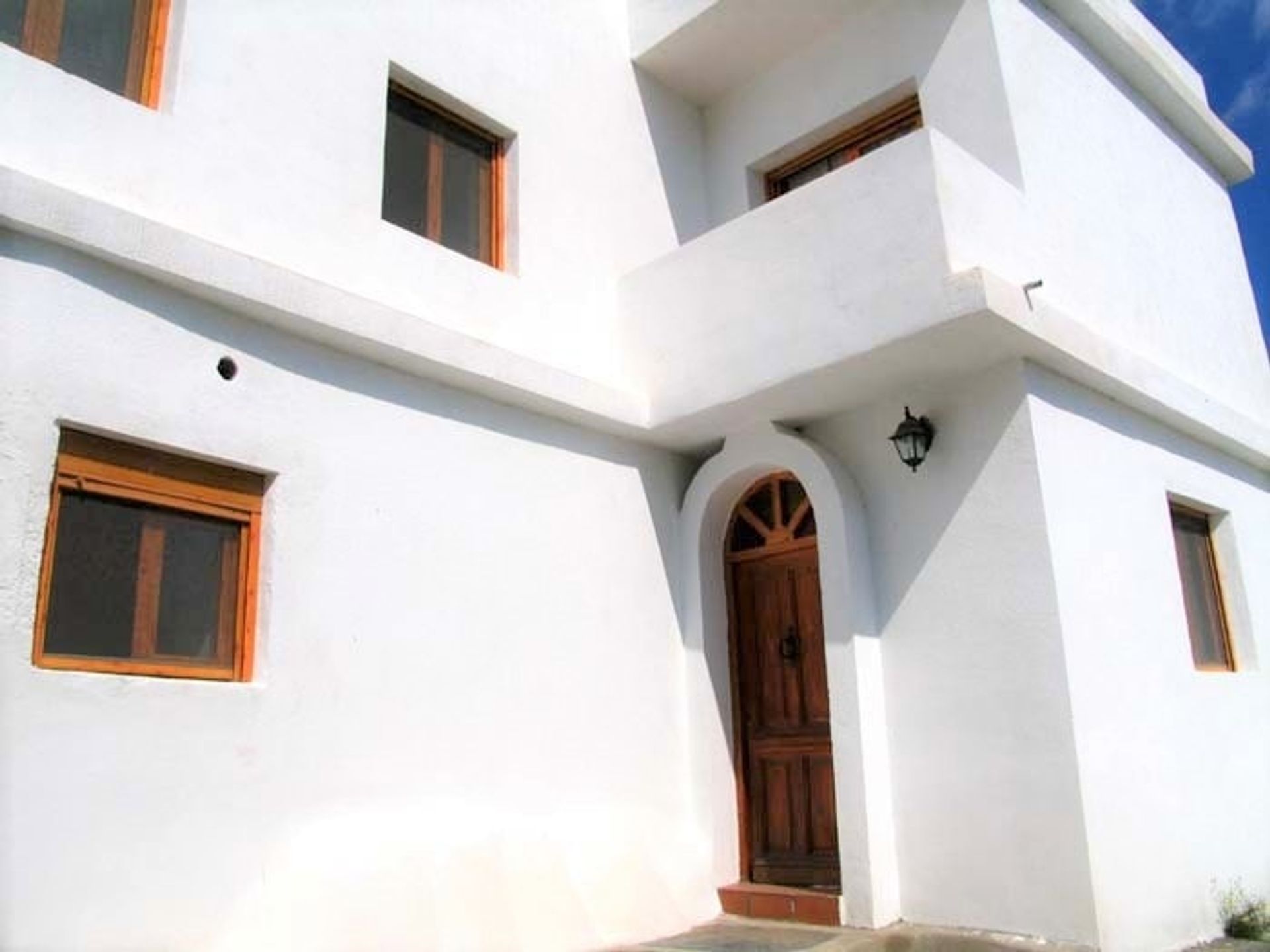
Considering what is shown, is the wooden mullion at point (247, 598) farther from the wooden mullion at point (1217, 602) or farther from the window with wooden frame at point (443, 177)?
the wooden mullion at point (1217, 602)

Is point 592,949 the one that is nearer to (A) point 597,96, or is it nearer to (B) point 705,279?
(B) point 705,279

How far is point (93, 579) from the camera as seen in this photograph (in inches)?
169

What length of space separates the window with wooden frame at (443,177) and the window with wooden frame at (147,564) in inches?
83.2

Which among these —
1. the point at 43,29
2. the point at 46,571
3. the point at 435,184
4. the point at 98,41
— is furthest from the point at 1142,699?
the point at 43,29

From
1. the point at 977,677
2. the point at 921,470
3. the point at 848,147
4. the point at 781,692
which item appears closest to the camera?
the point at 977,677

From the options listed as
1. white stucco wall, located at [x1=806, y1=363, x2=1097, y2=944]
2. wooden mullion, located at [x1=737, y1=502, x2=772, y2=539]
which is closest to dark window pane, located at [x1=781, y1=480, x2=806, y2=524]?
wooden mullion, located at [x1=737, y1=502, x2=772, y2=539]

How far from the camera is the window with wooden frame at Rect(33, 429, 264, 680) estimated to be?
418 centimetres

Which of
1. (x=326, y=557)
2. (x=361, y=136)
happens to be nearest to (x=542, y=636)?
(x=326, y=557)

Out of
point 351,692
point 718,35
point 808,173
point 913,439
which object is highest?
point 718,35

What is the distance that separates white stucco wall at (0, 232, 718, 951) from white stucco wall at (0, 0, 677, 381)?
1.74 ft

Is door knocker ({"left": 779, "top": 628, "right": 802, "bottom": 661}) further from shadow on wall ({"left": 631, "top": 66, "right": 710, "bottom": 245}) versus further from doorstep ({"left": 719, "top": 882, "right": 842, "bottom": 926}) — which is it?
shadow on wall ({"left": 631, "top": 66, "right": 710, "bottom": 245})

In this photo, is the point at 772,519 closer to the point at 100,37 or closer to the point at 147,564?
the point at 147,564

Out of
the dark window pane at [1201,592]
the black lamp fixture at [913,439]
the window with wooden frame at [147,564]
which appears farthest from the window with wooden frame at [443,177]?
the dark window pane at [1201,592]

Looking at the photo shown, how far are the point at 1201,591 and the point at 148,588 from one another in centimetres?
672
